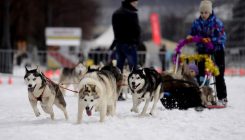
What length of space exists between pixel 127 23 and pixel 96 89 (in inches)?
158

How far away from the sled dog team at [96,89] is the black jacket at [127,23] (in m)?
2.26

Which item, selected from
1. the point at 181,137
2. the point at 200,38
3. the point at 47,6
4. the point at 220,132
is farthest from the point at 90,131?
the point at 47,6

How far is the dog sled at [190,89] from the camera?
342 inches

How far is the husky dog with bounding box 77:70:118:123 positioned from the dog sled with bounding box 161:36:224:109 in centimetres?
155

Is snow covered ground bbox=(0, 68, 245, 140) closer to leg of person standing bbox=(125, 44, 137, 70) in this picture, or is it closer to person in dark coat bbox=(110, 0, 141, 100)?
leg of person standing bbox=(125, 44, 137, 70)

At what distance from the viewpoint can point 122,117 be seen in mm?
7668

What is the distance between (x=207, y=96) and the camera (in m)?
9.34

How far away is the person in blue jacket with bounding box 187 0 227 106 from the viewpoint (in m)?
9.31

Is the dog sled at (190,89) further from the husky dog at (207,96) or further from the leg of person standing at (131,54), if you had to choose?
the leg of person standing at (131,54)

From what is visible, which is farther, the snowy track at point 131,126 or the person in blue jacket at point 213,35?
the person in blue jacket at point 213,35

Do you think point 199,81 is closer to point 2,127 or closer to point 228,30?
point 2,127

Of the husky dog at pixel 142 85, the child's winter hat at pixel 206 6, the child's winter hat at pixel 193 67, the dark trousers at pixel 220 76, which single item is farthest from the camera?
the child's winter hat at pixel 193 67

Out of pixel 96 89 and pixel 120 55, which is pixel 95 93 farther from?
pixel 120 55

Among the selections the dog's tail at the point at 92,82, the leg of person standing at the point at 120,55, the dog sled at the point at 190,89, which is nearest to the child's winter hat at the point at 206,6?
the dog sled at the point at 190,89
